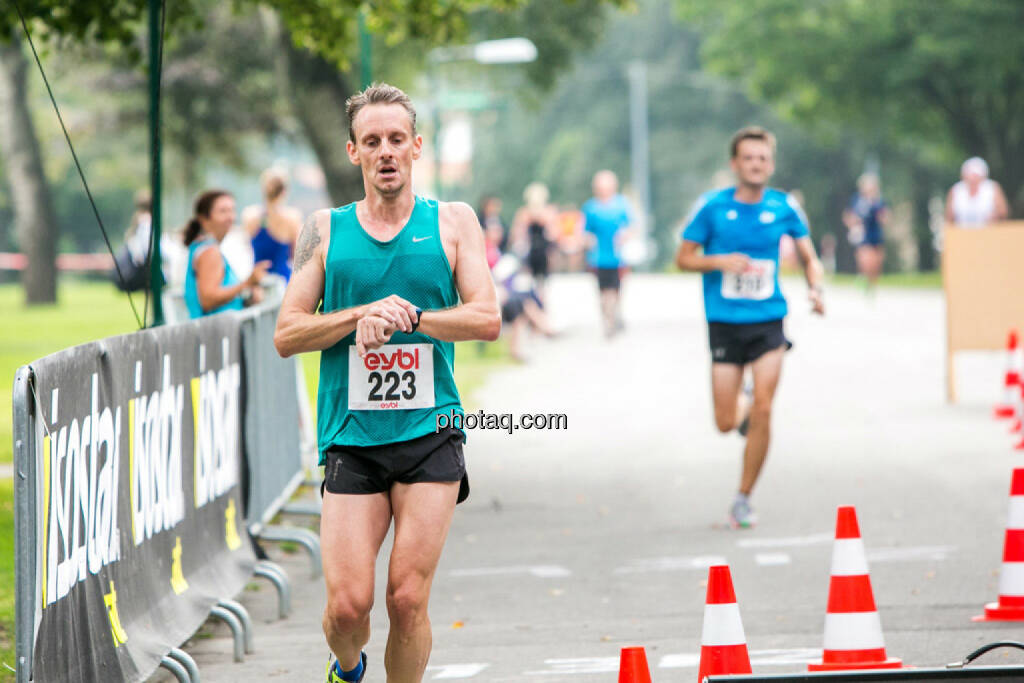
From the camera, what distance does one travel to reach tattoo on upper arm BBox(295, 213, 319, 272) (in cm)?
544

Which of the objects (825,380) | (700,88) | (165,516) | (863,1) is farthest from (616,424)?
(700,88)

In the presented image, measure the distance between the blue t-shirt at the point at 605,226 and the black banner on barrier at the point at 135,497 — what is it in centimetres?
1577

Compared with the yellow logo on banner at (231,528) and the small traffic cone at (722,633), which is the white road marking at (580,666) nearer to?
the small traffic cone at (722,633)

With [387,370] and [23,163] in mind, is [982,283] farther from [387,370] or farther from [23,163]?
[23,163]

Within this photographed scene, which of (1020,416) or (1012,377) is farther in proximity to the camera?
(1012,377)

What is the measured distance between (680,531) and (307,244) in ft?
16.4

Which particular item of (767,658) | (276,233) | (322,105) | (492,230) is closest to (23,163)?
(492,230)

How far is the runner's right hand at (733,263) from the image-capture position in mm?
9812

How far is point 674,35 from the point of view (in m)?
77.0

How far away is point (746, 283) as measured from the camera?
9922 mm

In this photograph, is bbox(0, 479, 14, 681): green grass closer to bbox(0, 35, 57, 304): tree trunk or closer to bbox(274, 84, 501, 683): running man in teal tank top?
bbox(274, 84, 501, 683): running man in teal tank top

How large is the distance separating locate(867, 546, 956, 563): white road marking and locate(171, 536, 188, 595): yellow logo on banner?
11.3 ft

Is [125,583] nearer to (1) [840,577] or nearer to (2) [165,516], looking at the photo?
(2) [165,516]

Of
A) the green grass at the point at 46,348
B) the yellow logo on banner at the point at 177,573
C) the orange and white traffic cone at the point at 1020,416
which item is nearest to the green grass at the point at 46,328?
the green grass at the point at 46,348
